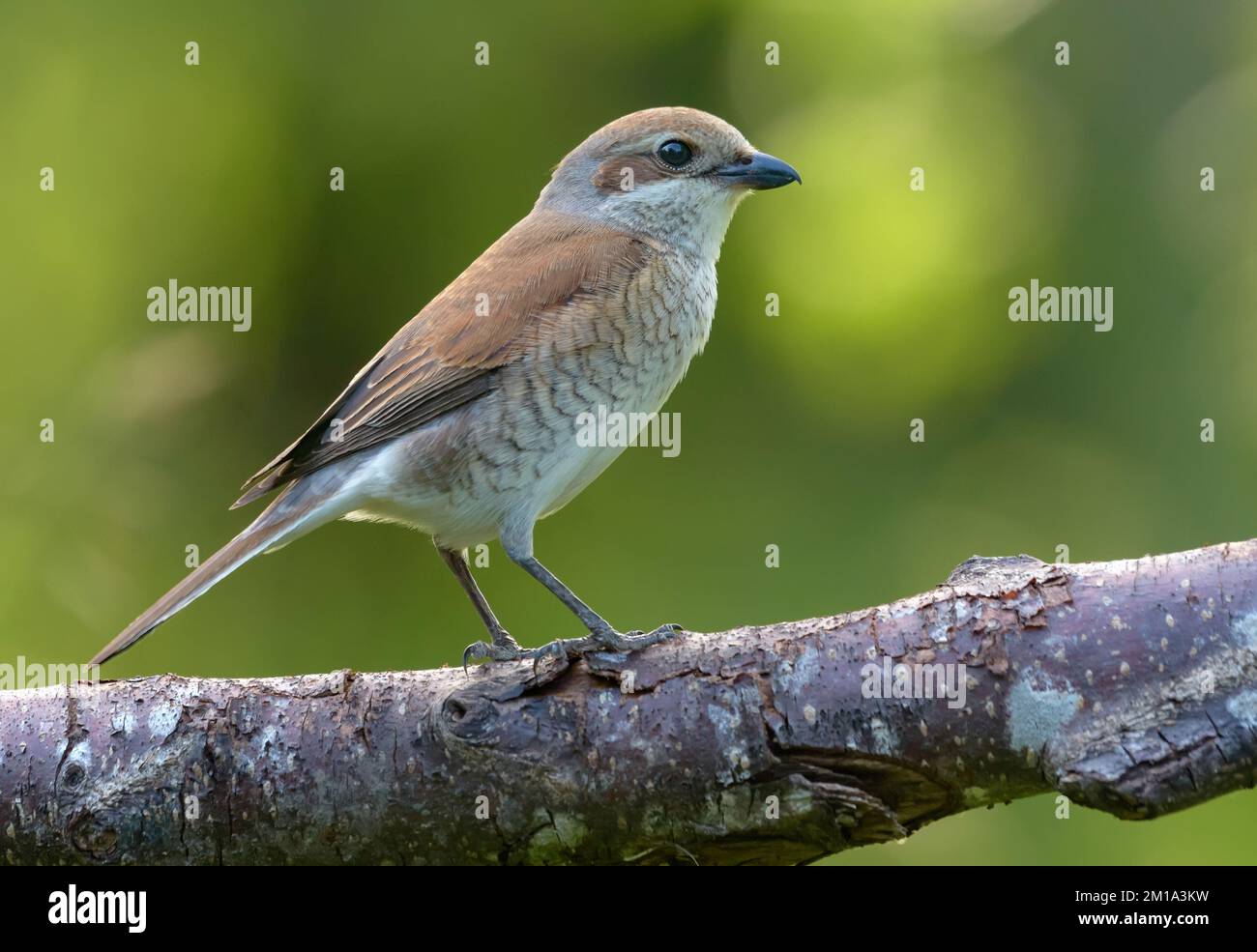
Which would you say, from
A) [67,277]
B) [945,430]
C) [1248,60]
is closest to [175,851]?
[67,277]

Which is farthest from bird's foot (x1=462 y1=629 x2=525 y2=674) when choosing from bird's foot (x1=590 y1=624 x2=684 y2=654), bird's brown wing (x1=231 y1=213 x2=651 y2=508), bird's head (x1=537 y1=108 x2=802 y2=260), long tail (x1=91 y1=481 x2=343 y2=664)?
bird's head (x1=537 y1=108 x2=802 y2=260)

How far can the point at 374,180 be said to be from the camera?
2.79 m

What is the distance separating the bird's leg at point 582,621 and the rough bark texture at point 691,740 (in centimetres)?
9

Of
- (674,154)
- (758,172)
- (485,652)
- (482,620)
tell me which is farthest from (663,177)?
(485,652)

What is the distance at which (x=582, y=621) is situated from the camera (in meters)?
2.61

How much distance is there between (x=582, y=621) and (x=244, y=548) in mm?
689

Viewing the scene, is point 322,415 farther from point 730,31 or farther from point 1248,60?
point 1248,60

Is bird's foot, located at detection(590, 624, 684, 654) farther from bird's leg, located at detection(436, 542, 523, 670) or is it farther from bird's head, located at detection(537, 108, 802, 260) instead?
bird's head, located at detection(537, 108, 802, 260)

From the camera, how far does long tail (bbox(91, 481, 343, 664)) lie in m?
2.38

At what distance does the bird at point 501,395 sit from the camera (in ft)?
9.43

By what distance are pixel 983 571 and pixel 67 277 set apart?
1.86 metres

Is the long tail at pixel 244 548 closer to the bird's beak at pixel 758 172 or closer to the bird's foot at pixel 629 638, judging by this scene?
the bird's foot at pixel 629 638

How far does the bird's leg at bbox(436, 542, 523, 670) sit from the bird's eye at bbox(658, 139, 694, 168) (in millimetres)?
1090

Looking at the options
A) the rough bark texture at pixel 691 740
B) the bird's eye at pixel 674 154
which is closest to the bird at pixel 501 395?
the bird's eye at pixel 674 154
